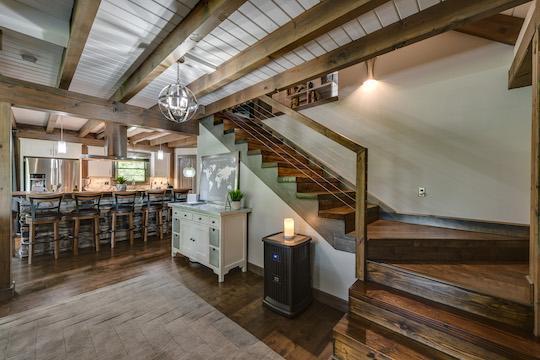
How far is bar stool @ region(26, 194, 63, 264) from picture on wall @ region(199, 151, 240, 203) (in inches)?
92.4

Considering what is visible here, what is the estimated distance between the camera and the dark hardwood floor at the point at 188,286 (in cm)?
203

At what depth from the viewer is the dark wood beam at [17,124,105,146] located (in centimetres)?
592

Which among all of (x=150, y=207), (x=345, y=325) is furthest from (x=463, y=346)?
(x=150, y=207)

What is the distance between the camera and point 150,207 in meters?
5.15

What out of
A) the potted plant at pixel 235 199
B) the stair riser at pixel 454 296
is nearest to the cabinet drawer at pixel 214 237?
the potted plant at pixel 235 199

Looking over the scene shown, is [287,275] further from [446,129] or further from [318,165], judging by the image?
[446,129]

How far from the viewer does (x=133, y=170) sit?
834 centimetres

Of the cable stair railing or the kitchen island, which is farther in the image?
the kitchen island

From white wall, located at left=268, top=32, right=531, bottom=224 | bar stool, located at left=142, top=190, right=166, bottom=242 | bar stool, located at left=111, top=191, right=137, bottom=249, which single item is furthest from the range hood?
white wall, located at left=268, top=32, right=531, bottom=224

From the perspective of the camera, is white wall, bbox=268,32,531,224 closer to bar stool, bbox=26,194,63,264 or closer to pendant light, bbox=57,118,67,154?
bar stool, bbox=26,194,63,264

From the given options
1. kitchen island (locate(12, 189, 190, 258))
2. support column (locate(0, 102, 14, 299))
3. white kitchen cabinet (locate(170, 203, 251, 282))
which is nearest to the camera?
support column (locate(0, 102, 14, 299))

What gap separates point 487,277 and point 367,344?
1.10 meters

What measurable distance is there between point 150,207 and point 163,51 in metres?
3.98

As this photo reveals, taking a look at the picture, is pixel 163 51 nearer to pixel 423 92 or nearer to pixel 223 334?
pixel 223 334
